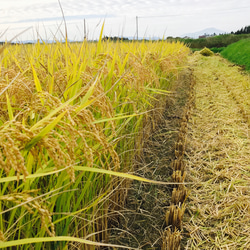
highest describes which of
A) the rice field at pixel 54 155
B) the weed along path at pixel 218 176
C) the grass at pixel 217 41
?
the rice field at pixel 54 155

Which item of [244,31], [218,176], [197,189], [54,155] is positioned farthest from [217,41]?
[54,155]

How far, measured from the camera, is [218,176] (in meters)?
2.84

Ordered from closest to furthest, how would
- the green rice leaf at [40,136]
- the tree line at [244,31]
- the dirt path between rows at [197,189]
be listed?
the green rice leaf at [40,136] < the dirt path between rows at [197,189] < the tree line at [244,31]

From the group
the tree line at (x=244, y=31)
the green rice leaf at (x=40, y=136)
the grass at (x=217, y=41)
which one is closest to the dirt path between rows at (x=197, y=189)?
the green rice leaf at (x=40, y=136)

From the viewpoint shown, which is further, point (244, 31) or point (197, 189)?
point (244, 31)

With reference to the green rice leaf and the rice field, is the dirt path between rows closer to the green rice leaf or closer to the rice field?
the rice field

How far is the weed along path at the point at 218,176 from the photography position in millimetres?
2053

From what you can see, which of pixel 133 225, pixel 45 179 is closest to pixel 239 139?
pixel 133 225

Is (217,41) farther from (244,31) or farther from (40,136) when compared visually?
(40,136)

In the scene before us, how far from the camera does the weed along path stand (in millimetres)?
2053

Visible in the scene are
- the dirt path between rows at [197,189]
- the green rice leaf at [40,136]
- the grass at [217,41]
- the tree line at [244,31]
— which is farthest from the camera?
the tree line at [244,31]

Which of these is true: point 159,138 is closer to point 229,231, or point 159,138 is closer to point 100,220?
point 229,231

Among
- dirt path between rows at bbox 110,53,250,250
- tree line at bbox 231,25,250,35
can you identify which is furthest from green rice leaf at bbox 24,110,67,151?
tree line at bbox 231,25,250,35

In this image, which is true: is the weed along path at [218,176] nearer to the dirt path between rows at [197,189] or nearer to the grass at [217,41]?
the dirt path between rows at [197,189]
